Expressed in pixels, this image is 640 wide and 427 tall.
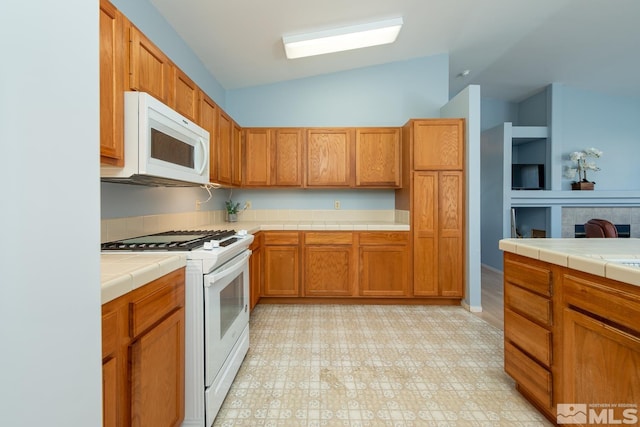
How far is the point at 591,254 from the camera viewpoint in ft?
4.62

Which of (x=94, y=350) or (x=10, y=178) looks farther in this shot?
(x=94, y=350)

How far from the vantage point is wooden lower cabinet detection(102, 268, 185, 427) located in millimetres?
959

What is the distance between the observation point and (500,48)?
13.5 feet

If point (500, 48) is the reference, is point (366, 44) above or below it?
below

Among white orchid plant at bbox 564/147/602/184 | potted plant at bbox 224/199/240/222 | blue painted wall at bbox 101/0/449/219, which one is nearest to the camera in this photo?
potted plant at bbox 224/199/240/222

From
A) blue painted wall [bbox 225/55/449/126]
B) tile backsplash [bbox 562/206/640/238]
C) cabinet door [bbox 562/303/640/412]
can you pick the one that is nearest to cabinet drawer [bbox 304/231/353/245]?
blue painted wall [bbox 225/55/449/126]

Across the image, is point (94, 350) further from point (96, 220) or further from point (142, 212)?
point (142, 212)

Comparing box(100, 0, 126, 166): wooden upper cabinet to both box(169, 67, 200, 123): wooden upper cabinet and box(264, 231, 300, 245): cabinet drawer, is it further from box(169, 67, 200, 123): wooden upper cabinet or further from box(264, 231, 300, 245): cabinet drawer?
box(264, 231, 300, 245): cabinet drawer

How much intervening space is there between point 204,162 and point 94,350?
5.51 feet

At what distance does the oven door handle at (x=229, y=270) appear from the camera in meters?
1.54

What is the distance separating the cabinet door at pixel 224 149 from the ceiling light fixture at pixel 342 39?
3.18ft

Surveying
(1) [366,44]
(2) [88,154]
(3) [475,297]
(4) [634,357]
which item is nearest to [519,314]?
(4) [634,357]

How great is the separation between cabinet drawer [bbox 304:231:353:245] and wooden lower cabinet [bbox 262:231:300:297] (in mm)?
196

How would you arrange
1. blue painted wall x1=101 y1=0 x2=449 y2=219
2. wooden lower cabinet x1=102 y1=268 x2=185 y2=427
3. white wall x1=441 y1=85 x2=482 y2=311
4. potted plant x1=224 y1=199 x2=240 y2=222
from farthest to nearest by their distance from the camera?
blue painted wall x1=101 y1=0 x2=449 y2=219 < potted plant x1=224 y1=199 x2=240 y2=222 < white wall x1=441 y1=85 x2=482 y2=311 < wooden lower cabinet x1=102 y1=268 x2=185 y2=427
